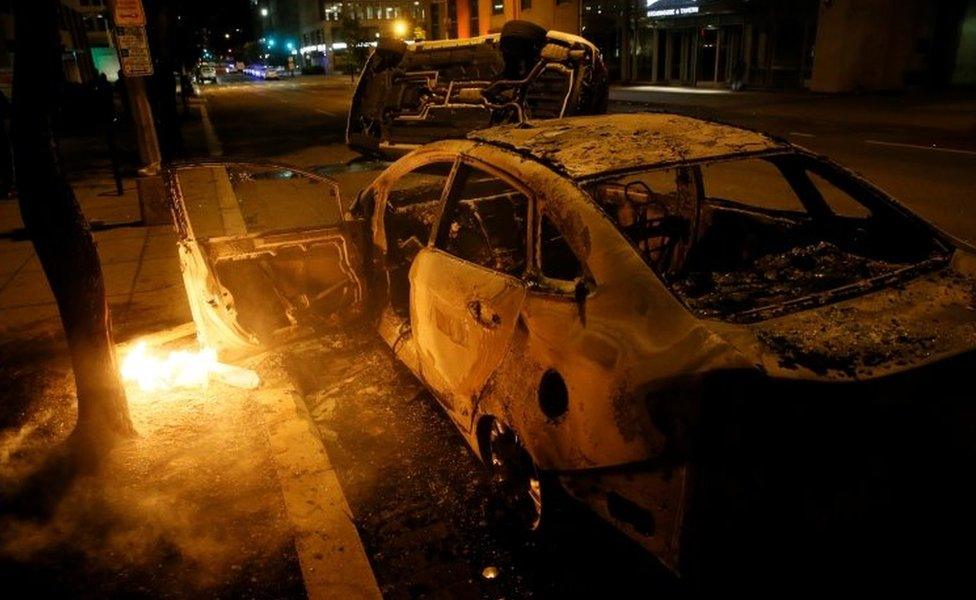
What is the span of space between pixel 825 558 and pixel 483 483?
1.71 m

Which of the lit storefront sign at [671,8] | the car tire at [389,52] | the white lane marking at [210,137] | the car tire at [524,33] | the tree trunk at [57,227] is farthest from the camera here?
the lit storefront sign at [671,8]

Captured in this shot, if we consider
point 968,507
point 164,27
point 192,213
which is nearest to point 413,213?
point 968,507

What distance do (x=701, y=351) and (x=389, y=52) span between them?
885 cm

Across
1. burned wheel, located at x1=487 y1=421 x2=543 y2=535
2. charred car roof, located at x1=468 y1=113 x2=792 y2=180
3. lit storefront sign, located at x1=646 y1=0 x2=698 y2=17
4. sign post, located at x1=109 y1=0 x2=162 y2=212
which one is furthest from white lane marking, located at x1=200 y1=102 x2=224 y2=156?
lit storefront sign, located at x1=646 y1=0 x2=698 y2=17

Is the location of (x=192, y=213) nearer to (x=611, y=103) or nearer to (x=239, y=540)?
(x=239, y=540)

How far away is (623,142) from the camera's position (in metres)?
3.07

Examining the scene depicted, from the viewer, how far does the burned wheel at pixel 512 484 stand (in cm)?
295

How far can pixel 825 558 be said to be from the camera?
2170 millimetres

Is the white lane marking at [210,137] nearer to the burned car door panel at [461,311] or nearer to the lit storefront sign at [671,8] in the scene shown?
the burned car door panel at [461,311]

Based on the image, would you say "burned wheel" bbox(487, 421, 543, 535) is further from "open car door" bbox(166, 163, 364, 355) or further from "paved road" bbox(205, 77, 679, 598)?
"open car door" bbox(166, 163, 364, 355)

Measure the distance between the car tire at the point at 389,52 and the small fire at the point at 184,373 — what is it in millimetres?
6216

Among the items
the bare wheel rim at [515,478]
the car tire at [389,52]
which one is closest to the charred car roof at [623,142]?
the bare wheel rim at [515,478]

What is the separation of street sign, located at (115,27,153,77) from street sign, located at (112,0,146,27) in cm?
11

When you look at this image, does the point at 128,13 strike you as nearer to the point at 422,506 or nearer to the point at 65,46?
the point at 422,506
